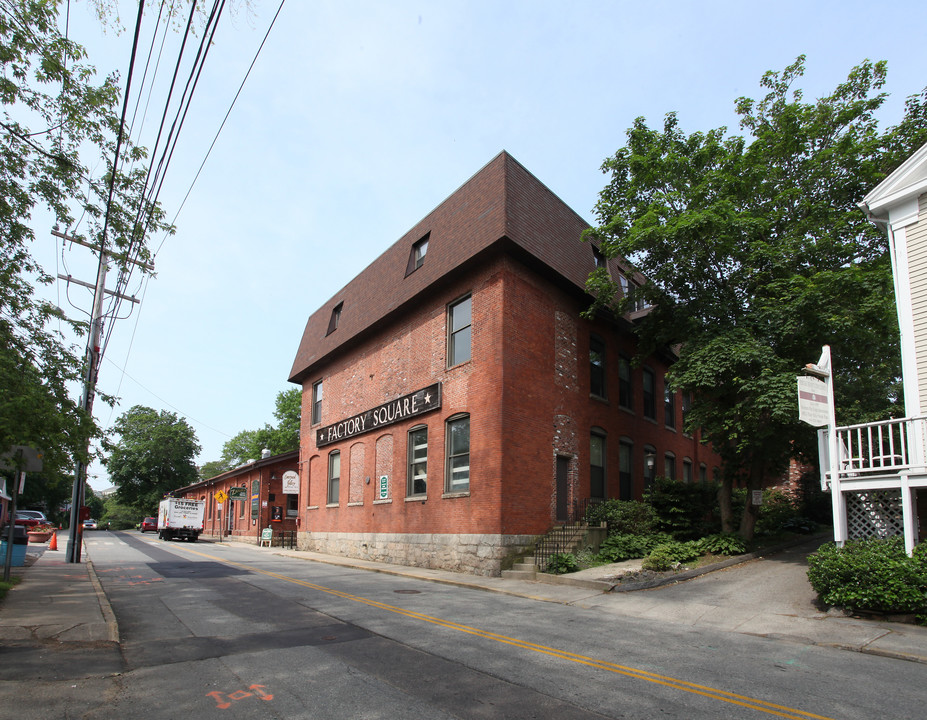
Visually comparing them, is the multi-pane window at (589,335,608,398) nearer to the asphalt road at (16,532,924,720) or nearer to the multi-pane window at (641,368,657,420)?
the multi-pane window at (641,368,657,420)

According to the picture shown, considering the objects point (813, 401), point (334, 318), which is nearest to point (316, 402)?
point (334, 318)

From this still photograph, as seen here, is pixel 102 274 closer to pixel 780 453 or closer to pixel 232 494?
pixel 780 453

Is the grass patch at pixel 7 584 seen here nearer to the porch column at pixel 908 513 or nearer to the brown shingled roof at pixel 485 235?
the brown shingled roof at pixel 485 235

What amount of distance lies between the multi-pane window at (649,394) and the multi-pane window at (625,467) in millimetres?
2463

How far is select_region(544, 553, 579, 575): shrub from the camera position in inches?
610

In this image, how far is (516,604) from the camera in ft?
38.8

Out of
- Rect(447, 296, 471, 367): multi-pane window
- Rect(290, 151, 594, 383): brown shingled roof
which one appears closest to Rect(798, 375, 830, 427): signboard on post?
Rect(290, 151, 594, 383): brown shingled roof

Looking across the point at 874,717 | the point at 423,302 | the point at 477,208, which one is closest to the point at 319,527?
the point at 423,302

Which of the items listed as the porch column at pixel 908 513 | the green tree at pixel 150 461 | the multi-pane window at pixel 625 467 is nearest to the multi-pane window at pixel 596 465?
the multi-pane window at pixel 625 467

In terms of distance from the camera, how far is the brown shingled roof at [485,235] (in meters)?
17.7

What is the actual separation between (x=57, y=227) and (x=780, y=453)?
58.4 ft

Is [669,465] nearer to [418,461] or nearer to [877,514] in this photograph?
[418,461]

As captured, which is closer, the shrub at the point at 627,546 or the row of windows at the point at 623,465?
the shrub at the point at 627,546

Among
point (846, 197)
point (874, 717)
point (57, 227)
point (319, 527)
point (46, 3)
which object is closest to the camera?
point (874, 717)
